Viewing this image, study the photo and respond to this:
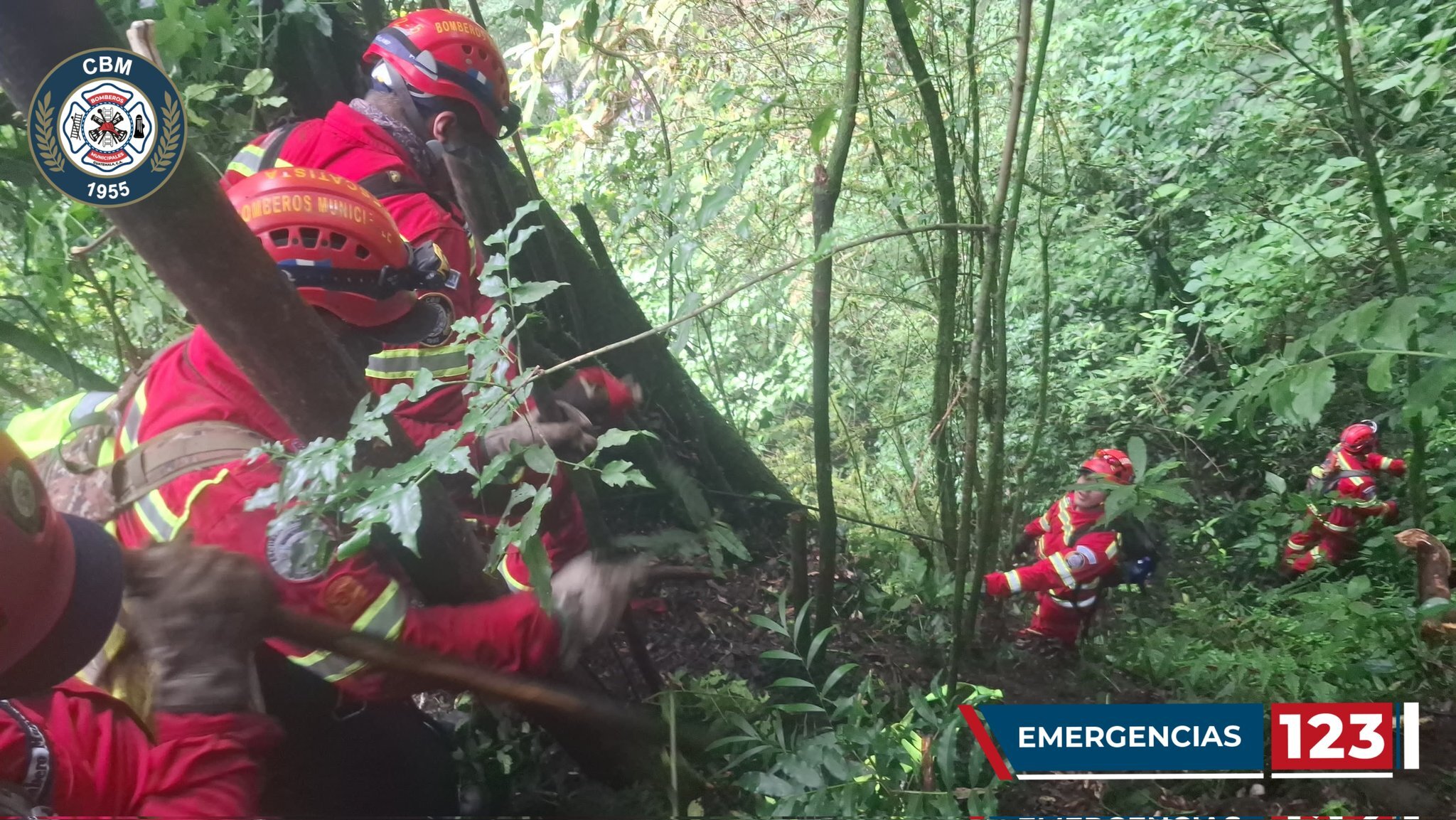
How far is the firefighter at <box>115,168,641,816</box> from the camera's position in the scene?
95cm

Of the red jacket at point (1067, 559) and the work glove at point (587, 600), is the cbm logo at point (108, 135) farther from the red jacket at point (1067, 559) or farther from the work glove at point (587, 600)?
the red jacket at point (1067, 559)

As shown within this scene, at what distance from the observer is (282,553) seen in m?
0.96

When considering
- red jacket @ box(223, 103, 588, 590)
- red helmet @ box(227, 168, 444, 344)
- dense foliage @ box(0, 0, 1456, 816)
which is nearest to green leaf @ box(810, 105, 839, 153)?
dense foliage @ box(0, 0, 1456, 816)

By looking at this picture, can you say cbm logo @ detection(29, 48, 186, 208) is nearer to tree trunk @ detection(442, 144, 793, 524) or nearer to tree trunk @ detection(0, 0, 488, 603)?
tree trunk @ detection(0, 0, 488, 603)

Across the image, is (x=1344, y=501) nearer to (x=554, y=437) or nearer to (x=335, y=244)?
(x=554, y=437)

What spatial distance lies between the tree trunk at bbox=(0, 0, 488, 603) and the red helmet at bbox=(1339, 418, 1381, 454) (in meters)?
1.53

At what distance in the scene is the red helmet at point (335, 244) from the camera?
3.59 ft

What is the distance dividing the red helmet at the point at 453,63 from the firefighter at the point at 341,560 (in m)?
0.54

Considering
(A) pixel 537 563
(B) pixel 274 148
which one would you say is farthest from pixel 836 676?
(B) pixel 274 148

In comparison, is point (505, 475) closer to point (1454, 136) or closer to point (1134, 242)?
point (1134, 242)

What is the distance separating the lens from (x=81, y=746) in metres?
0.86

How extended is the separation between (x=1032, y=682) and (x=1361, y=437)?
29.8 inches

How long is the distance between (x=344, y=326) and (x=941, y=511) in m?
1.20

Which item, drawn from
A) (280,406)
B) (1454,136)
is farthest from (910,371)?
(280,406)
